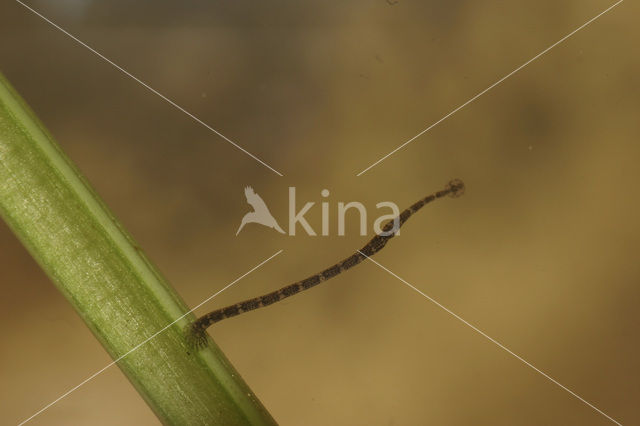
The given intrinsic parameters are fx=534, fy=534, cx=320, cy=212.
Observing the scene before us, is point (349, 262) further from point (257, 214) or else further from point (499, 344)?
point (499, 344)

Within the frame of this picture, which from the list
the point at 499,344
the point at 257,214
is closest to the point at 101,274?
the point at 257,214

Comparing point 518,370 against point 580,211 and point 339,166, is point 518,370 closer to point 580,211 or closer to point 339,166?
point 580,211

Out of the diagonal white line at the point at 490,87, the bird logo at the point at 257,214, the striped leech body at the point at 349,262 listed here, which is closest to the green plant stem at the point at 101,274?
the striped leech body at the point at 349,262

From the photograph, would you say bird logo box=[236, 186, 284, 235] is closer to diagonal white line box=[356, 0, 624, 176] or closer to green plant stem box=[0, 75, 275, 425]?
diagonal white line box=[356, 0, 624, 176]

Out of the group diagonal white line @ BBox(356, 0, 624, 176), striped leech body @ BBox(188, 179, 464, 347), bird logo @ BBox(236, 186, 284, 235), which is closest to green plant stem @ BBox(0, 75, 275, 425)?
striped leech body @ BBox(188, 179, 464, 347)

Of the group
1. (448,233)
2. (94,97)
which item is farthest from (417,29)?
(94,97)

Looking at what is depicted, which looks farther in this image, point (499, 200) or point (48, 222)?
point (499, 200)
